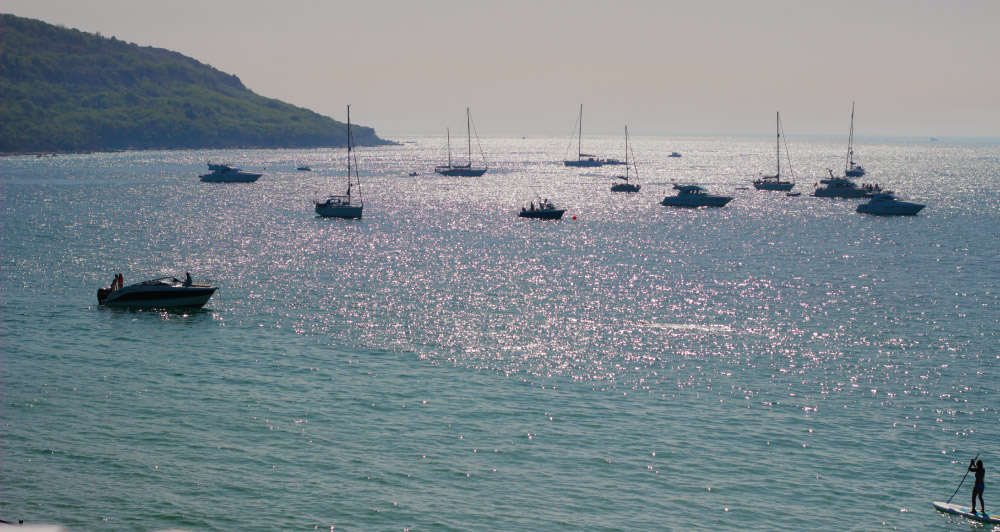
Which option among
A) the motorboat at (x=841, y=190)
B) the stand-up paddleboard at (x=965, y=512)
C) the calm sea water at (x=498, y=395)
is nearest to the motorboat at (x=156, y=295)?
the calm sea water at (x=498, y=395)

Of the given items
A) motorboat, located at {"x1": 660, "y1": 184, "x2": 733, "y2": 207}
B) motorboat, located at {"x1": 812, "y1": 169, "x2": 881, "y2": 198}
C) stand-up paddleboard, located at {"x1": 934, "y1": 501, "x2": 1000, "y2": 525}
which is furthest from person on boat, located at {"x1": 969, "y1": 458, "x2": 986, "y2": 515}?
motorboat, located at {"x1": 812, "y1": 169, "x2": 881, "y2": 198}

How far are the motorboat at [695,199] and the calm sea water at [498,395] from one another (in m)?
82.5

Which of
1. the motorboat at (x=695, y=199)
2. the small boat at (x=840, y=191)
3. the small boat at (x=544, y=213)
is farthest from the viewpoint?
the small boat at (x=840, y=191)

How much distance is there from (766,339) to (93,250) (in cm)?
8264

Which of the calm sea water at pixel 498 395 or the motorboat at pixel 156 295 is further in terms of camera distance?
the motorboat at pixel 156 295

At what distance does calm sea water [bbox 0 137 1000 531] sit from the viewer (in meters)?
34.3

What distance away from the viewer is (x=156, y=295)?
70750 mm

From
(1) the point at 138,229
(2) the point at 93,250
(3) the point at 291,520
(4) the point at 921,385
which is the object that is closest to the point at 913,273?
(4) the point at 921,385

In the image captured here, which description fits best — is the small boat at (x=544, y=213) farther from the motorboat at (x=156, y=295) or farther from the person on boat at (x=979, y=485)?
the person on boat at (x=979, y=485)

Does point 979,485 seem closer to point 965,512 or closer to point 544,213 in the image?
point 965,512

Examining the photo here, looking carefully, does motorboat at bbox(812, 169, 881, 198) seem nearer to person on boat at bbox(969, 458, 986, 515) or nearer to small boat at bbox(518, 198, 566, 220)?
small boat at bbox(518, 198, 566, 220)

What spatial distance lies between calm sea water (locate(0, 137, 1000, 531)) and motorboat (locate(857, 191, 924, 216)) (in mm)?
59174

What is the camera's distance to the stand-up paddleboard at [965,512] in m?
33.0

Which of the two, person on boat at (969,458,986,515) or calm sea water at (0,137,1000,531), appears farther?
calm sea water at (0,137,1000,531)
